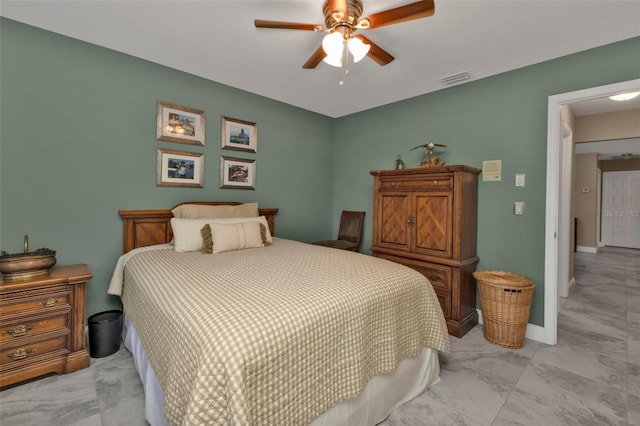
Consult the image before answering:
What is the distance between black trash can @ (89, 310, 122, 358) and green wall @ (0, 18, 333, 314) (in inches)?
16.3

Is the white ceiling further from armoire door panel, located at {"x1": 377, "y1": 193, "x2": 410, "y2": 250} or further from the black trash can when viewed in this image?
the black trash can

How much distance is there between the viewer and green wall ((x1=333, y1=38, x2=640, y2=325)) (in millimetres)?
2389

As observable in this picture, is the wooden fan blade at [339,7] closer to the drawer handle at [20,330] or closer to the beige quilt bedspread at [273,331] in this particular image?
the beige quilt bedspread at [273,331]

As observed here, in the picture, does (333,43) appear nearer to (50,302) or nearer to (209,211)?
(209,211)

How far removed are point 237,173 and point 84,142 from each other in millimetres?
1420

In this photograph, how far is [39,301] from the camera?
1.89 m

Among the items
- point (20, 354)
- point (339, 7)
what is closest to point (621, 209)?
point (339, 7)

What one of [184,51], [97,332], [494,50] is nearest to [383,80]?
[494,50]

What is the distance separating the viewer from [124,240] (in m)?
2.60

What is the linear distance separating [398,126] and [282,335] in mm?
3274

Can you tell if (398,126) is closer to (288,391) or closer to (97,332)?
(288,391)

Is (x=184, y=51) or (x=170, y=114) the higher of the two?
(x=184, y=51)

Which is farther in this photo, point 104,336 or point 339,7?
Result: point 104,336

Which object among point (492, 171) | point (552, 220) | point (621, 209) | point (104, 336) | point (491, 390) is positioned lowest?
point (491, 390)
